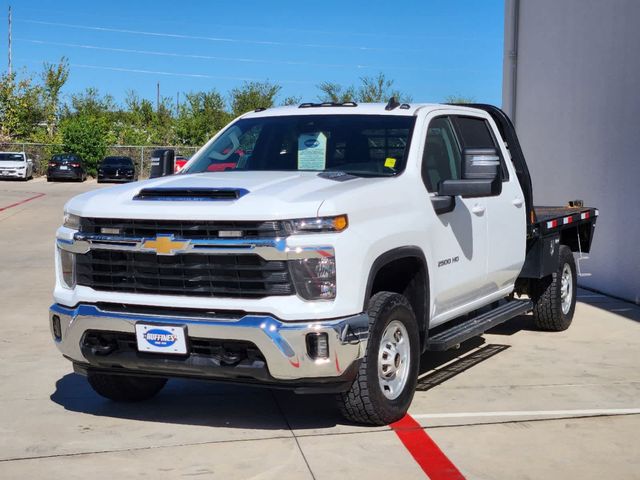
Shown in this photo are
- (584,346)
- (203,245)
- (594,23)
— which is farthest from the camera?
(594,23)

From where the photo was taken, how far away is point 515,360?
324 inches

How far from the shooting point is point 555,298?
9281 millimetres

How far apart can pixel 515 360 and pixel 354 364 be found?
3.05 meters

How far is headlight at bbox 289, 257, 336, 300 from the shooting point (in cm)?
544

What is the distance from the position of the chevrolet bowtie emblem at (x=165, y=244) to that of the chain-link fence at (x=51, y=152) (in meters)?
45.7

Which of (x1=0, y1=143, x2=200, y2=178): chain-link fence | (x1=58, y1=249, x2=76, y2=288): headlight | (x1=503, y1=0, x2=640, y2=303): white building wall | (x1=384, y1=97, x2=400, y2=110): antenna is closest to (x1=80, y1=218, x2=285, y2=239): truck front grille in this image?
(x1=58, y1=249, x2=76, y2=288): headlight

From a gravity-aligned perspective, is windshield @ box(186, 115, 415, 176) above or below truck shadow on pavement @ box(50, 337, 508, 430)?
above

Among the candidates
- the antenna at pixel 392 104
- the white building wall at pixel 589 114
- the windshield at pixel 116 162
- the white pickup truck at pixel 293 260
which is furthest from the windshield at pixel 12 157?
the antenna at pixel 392 104

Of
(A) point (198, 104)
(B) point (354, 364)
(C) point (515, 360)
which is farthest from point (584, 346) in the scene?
(A) point (198, 104)

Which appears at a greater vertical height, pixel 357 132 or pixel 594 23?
pixel 594 23

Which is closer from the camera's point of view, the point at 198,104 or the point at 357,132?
the point at 357,132

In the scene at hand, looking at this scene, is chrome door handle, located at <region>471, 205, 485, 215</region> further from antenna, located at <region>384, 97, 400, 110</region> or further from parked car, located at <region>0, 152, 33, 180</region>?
parked car, located at <region>0, 152, 33, 180</region>

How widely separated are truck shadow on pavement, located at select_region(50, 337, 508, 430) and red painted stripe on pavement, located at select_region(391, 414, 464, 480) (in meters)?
0.40

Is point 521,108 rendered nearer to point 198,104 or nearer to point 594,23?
point 594,23
